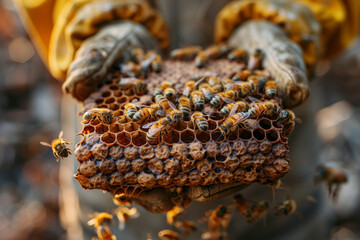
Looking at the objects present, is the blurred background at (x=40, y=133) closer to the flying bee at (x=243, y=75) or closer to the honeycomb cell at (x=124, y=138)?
the flying bee at (x=243, y=75)

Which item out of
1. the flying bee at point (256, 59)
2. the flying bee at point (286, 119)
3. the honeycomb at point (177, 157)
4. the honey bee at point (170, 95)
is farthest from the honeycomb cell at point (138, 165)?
the flying bee at point (256, 59)

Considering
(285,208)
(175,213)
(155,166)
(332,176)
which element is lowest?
(332,176)

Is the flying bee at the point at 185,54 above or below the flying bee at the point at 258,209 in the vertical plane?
above

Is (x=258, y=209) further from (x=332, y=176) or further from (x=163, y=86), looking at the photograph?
(x=332, y=176)

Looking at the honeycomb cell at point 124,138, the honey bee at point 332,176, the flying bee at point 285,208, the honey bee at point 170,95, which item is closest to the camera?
the honeycomb cell at point 124,138

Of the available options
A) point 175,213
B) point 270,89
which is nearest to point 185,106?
point 270,89

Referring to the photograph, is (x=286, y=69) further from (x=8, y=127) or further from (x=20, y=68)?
(x=20, y=68)
